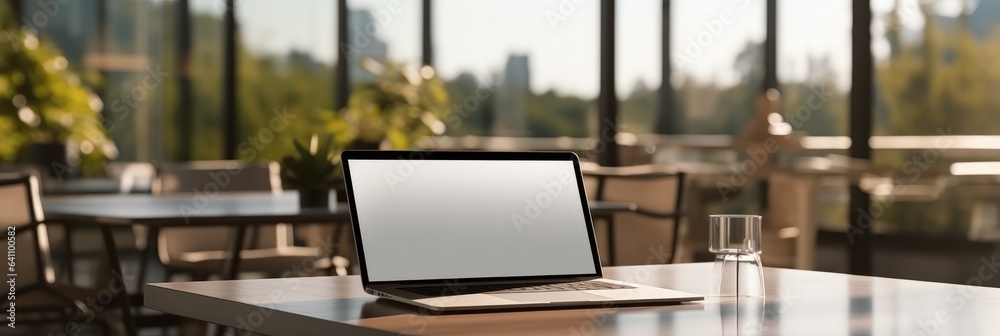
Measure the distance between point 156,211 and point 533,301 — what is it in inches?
104

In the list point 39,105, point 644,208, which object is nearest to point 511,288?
point 644,208

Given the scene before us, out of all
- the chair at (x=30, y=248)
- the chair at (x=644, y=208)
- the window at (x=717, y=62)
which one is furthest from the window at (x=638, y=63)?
the chair at (x=30, y=248)

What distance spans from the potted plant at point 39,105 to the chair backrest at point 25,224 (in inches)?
120

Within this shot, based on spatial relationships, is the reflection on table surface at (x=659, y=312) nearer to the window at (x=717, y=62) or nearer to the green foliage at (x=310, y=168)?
the green foliage at (x=310, y=168)

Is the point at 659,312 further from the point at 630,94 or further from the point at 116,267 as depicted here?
the point at 630,94

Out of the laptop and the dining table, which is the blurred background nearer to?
the dining table

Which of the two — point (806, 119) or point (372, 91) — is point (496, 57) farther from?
point (806, 119)

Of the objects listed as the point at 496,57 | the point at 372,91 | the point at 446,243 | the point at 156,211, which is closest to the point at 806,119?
the point at 496,57

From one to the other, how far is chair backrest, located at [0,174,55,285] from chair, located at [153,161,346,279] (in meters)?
1.12

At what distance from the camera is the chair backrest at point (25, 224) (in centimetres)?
370

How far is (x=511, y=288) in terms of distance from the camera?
166 cm

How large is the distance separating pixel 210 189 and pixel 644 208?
1798 millimetres

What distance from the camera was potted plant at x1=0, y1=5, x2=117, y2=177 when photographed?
6.86 metres

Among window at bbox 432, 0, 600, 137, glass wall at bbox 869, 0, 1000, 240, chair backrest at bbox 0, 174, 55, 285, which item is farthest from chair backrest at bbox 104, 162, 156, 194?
glass wall at bbox 869, 0, 1000, 240
